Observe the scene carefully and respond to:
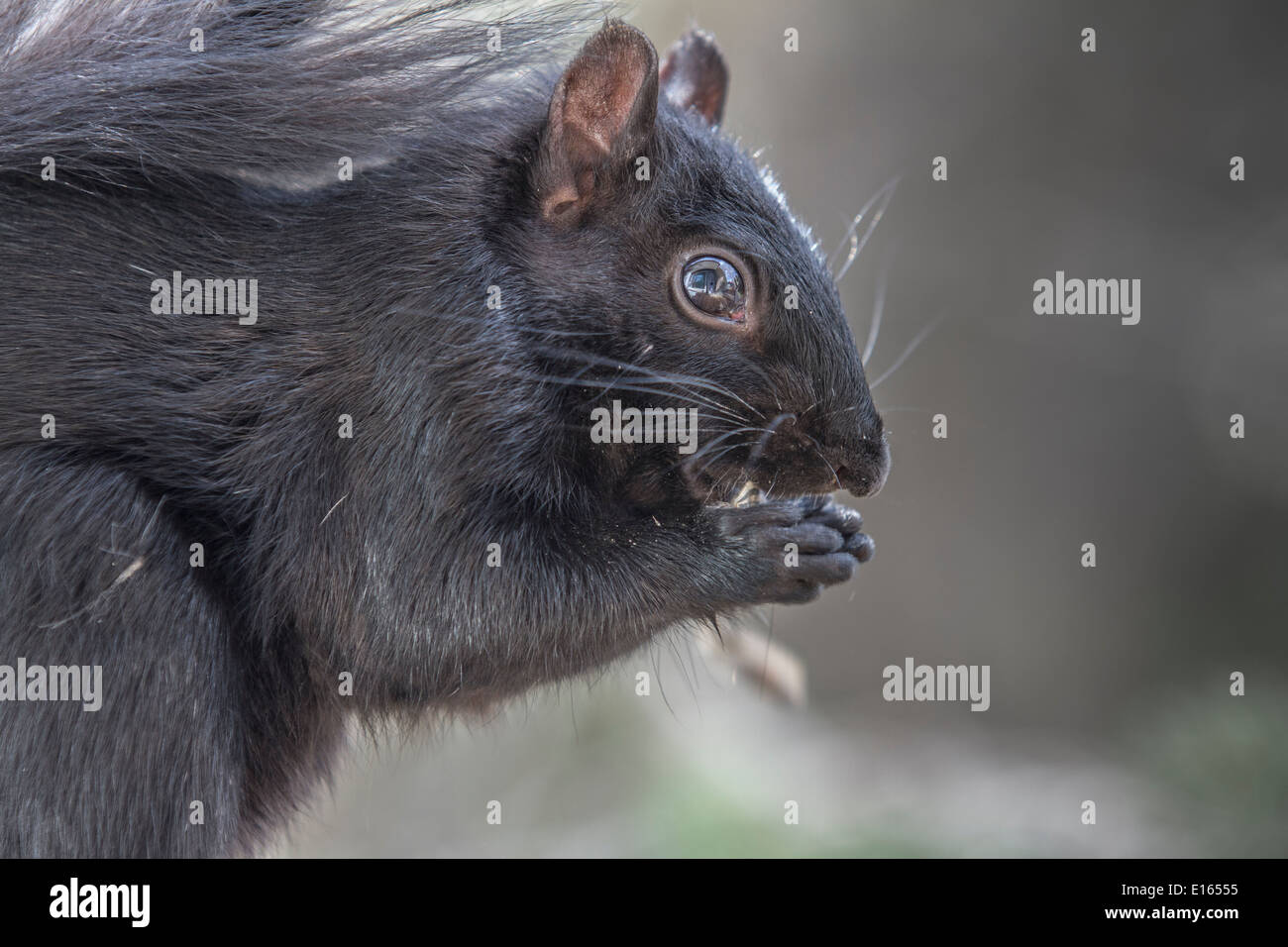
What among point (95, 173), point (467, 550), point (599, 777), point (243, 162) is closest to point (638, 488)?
point (467, 550)

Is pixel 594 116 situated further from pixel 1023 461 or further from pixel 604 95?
pixel 1023 461

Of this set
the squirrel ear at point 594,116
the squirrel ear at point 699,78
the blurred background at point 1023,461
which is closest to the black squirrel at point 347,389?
the squirrel ear at point 594,116

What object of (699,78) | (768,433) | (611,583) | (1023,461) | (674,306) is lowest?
(611,583)

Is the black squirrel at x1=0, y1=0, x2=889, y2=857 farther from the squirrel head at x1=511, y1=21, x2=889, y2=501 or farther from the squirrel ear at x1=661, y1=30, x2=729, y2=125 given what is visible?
the squirrel ear at x1=661, y1=30, x2=729, y2=125

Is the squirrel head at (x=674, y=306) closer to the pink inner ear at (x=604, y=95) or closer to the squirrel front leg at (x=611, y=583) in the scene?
the pink inner ear at (x=604, y=95)

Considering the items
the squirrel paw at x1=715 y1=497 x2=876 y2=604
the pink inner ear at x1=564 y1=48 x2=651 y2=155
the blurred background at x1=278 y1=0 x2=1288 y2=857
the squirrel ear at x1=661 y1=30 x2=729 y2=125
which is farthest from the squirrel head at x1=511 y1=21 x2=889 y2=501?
the blurred background at x1=278 y1=0 x2=1288 y2=857

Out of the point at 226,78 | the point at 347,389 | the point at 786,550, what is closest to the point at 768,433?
the point at 786,550
